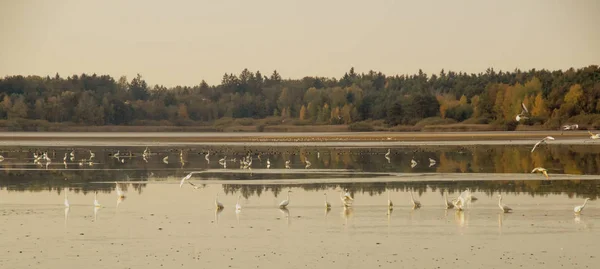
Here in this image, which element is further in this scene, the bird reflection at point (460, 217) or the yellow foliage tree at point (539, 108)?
the yellow foliage tree at point (539, 108)

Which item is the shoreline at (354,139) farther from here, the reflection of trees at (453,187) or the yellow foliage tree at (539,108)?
→ the reflection of trees at (453,187)

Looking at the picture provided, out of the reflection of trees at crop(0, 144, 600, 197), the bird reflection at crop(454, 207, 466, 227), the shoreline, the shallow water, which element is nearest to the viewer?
the shallow water

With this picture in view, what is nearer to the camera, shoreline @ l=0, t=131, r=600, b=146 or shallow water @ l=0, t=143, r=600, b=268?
shallow water @ l=0, t=143, r=600, b=268

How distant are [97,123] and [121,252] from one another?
15783 cm

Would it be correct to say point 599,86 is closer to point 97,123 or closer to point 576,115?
point 576,115

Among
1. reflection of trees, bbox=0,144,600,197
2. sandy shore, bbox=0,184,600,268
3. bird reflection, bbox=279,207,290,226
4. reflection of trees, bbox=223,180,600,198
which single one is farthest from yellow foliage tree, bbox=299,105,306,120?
bird reflection, bbox=279,207,290,226

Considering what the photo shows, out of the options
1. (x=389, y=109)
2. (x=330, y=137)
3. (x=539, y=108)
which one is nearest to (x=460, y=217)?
(x=330, y=137)

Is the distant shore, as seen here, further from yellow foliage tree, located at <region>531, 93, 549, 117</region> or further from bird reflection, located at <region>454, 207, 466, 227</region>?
bird reflection, located at <region>454, 207, 466, 227</region>

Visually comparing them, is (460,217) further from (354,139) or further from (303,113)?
(303,113)

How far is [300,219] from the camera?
2772 cm

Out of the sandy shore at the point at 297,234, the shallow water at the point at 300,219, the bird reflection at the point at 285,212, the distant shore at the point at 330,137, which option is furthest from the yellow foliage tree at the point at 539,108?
the bird reflection at the point at 285,212

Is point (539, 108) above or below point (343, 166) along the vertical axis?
above

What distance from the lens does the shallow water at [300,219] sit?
2141 centimetres

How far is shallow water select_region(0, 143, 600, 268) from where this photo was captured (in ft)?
70.2
